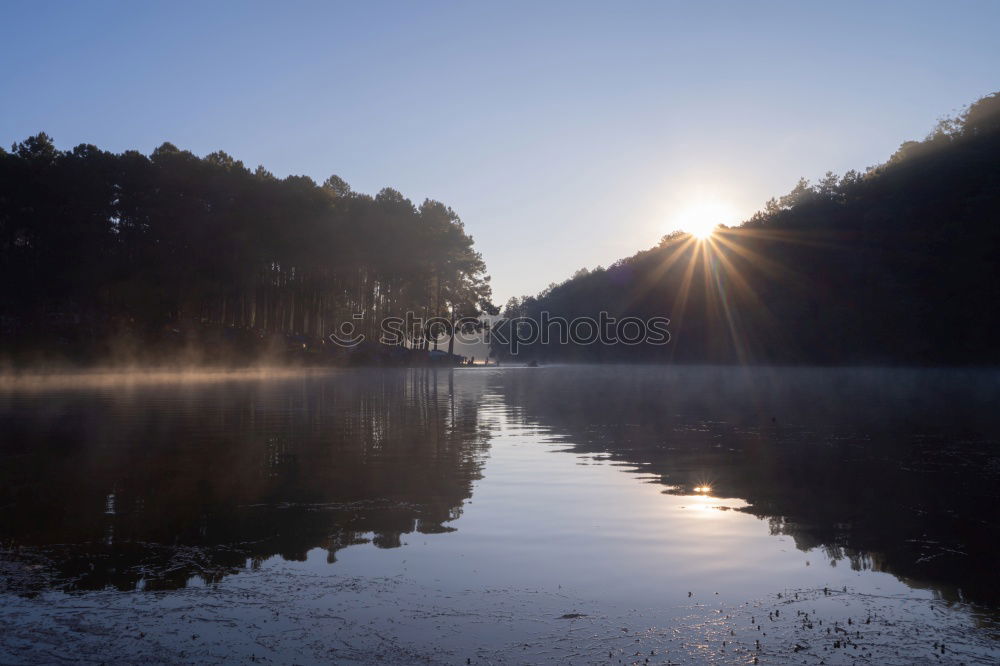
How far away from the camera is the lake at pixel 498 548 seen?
17.5ft

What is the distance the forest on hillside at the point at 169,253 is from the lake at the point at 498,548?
2096 inches

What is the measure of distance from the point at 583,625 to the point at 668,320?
112 meters

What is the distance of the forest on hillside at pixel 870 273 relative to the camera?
72062 mm

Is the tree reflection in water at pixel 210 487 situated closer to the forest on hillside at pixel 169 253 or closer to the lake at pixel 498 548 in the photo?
the lake at pixel 498 548

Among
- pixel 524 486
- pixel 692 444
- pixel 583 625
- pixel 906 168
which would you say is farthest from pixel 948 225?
pixel 583 625

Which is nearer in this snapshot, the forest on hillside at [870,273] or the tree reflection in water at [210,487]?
the tree reflection in water at [210,487]

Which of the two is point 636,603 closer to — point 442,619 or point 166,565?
point 442,619

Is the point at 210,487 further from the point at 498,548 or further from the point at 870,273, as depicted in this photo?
the point at 870,273

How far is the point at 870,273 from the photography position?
264ft

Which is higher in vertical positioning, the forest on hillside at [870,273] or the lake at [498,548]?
the forest on hillside at [870,273]

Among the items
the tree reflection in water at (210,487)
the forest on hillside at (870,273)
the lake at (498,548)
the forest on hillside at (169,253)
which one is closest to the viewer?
the lake at (498,548)

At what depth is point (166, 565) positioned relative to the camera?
7082 millimetres

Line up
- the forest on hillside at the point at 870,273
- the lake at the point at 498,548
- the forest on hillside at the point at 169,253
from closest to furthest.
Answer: the lake at the point at 498,548 → the forest on hillside at the point at 169,253 → the forest on hillside at the point at 870,273

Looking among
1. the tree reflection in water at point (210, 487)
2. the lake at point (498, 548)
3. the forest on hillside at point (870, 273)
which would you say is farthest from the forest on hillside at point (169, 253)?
the lake at point (498, 548)
